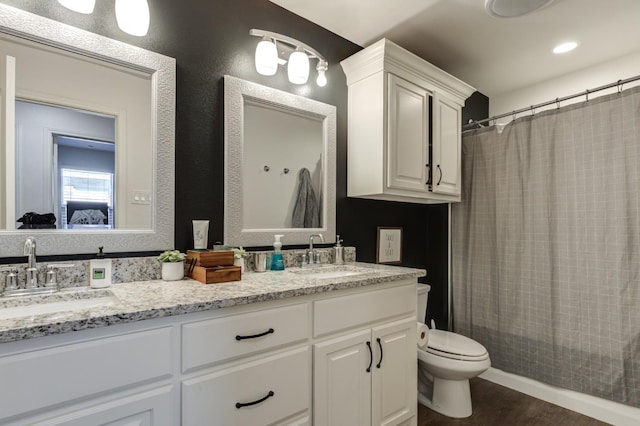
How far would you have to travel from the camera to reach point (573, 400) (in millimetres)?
2125

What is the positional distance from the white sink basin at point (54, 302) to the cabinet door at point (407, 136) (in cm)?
149

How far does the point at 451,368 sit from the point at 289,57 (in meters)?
1.98

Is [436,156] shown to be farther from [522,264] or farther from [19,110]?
[19,110]

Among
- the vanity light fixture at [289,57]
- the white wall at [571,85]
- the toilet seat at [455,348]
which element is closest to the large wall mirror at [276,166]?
the vanity light fixture at [289,57]

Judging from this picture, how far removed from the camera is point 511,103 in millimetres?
3043

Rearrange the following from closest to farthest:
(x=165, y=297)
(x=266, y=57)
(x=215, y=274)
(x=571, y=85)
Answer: (x=165, y=297) < (x=215, y=274) < (x=266, y=57) < (x=571, y=85)

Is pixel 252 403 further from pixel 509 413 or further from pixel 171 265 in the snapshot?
pixel 509 413

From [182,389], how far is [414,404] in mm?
1286

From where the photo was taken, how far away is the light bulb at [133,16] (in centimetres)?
130

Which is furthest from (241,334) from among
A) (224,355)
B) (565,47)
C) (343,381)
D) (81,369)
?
(565,47)

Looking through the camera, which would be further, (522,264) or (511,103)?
(511,103)

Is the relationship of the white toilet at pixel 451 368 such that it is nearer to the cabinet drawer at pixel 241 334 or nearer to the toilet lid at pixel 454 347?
the toilet lid at pixel 454 347

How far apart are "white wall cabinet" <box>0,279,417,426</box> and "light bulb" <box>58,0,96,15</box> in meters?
1.13

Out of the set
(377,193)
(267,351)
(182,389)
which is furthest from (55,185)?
(377,193)
